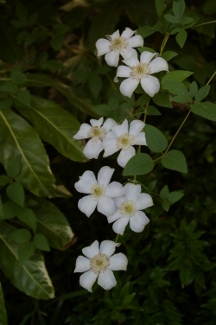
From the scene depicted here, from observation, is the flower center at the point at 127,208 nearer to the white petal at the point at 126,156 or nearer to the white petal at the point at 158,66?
the white petal at the point at 126,156

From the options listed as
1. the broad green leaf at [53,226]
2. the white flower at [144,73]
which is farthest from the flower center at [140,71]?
the broad green leaf at [53,226]

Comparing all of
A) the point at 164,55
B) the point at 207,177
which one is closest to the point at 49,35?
the point at 207,177

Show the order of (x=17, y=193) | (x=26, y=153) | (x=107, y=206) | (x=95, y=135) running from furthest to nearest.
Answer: (x=26, y=153), (x=17, y=193), (x=95, y=135), (x=107, y=206)

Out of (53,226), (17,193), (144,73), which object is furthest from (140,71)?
(53,226)

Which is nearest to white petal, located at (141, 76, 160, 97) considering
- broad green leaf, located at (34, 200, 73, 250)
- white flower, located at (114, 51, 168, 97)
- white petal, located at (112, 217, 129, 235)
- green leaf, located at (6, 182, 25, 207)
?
white flower, located at (114, 51, 168, 97)

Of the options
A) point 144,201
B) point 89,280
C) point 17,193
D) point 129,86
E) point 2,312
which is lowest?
point 2,312

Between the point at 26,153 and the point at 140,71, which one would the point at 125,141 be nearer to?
the point at 140,71

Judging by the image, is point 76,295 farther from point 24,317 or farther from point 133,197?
point 133,197
